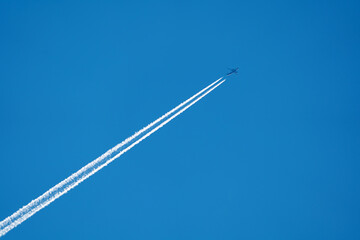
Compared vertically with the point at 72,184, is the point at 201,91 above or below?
above

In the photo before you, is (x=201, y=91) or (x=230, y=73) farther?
(x=230, y=73)

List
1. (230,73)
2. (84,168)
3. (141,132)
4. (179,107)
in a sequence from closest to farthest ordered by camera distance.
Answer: (84,168) < (141,132) < (179,107) < (230,73)

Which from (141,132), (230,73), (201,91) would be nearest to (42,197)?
(141,132)

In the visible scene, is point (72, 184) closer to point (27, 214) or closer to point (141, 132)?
point (27, 214)

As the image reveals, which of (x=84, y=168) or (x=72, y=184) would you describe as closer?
(x=72, y=184)

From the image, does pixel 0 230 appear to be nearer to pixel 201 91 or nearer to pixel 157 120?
pixel 157 120

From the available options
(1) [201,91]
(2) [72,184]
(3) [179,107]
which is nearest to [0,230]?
(2) [72,184]

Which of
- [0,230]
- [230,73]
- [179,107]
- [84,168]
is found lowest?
[0,230]

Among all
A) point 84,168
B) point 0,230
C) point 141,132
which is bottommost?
point 0,230

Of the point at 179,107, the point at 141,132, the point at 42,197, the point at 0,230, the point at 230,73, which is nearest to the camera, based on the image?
the point at 0,230
